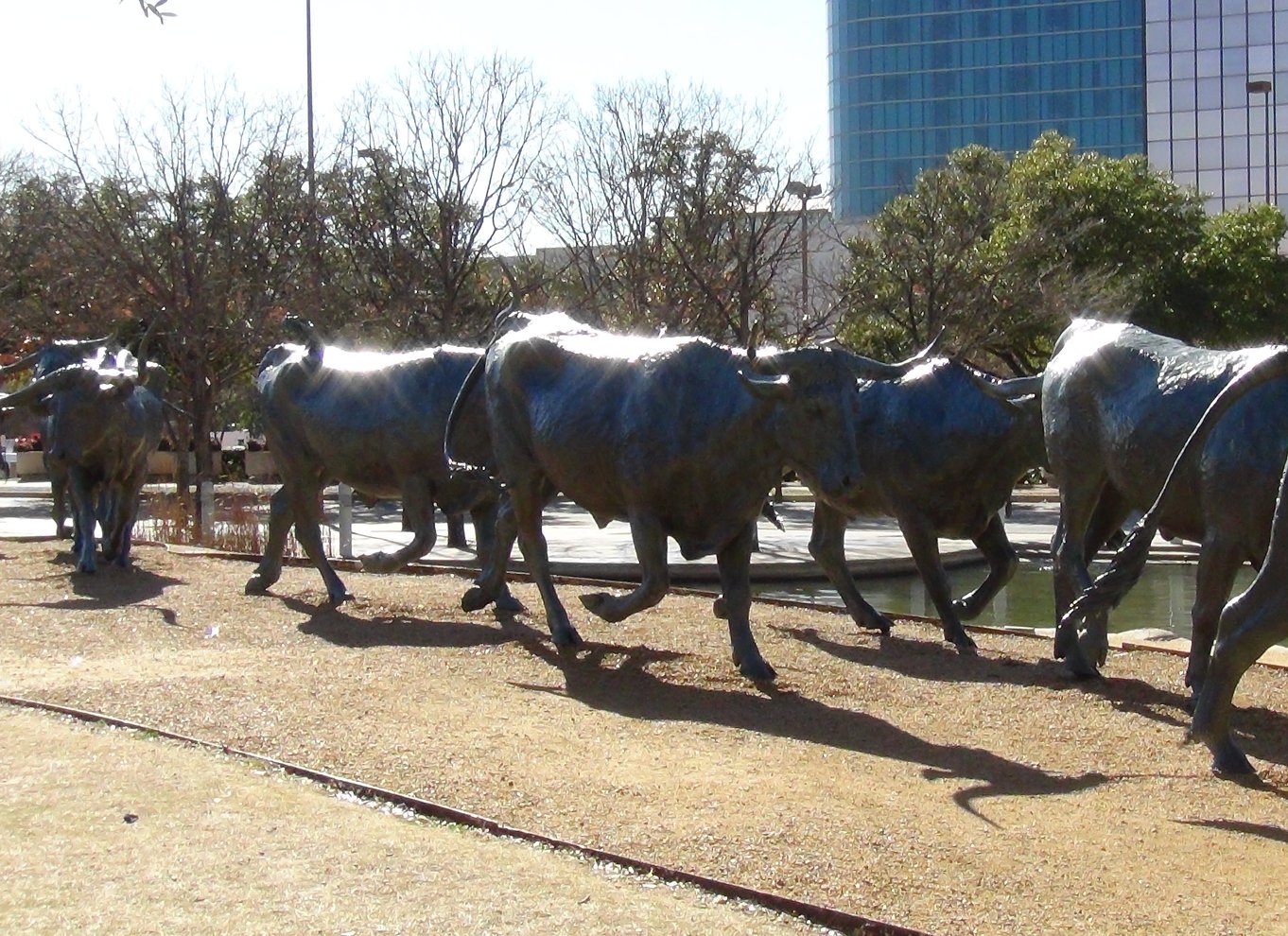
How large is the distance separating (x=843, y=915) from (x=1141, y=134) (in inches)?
3574

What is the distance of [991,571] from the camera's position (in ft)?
36.2

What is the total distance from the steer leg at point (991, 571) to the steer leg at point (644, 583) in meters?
2.65

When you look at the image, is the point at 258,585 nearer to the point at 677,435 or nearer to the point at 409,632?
the point at 409,632

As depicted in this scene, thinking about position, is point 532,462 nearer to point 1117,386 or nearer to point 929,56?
point 1117,386

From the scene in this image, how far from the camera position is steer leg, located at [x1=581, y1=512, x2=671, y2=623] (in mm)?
8859

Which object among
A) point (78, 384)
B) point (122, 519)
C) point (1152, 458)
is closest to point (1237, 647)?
point (1152, 458)

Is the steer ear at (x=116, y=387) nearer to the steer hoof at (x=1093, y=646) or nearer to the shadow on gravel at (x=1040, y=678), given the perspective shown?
the shadow on gravel at (x=1040, y=678)

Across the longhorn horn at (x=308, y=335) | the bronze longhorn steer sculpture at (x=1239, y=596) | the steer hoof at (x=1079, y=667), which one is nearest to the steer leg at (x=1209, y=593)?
the bronze longhorn steer sculpture at (x=1239, y=596)

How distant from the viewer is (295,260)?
3019 cm

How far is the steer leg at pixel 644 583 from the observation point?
29.1 feet

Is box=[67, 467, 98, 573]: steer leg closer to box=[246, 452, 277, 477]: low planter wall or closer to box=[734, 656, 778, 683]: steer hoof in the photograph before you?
box=[734, 656, 778, 683]: steer hoof

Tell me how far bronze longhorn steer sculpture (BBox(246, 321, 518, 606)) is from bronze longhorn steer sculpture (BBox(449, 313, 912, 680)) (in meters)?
1.36

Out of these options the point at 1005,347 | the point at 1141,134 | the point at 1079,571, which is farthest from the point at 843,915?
the point at 1141,134

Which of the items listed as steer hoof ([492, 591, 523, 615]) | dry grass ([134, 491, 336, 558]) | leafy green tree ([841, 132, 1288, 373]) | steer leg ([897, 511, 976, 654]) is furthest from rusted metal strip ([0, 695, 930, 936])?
leafy green tree ([841, 132, 1288, 373])
